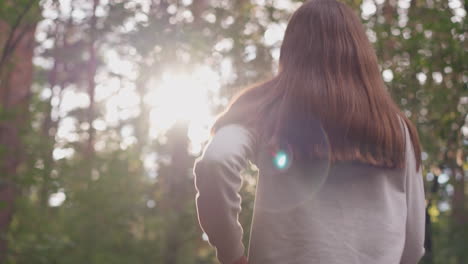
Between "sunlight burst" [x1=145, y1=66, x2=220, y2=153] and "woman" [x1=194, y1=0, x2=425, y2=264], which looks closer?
"woman" [x1=194, y1=0, x2=425, y2=264]

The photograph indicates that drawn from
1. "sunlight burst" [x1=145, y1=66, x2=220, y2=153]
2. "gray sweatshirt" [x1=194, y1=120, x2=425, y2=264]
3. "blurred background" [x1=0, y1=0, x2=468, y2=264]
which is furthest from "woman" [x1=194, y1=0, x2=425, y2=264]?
"sunlight burst" [x1=145, y1=66, x2=220, y2=153]

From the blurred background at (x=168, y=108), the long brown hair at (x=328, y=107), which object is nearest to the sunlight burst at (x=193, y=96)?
the blurred background at (x=168, y=108)

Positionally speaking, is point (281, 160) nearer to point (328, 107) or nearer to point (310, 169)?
point (310, 169)

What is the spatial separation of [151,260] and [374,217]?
36.6ft

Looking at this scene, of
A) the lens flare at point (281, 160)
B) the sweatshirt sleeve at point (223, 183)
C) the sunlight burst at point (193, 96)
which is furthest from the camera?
the sunlight burst at point (193, 96)

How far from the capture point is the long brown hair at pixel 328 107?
1.91 metres

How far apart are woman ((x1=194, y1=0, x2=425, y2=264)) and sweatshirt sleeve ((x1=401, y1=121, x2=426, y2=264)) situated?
0.21 feet

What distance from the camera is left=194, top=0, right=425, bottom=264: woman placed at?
188 cm

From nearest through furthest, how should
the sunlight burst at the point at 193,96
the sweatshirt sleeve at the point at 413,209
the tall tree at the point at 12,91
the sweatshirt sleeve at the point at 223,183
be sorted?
1. the sweatshirt sleeve at the point at 223,183
2. the sweatshirt sleeve at the point at 413,209
3. the tall tree at the point at 12,91
4. the sunlight burst at the point at 193,96

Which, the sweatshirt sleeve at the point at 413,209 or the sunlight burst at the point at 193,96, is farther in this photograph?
the sunlight burst at the point at 193,96

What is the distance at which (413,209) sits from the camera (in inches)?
84.8

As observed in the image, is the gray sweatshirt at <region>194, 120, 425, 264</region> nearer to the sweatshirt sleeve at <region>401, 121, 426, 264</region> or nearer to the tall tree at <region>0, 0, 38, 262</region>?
the sweatshirt sleeve at <region>401, 121, 426, 264</region>

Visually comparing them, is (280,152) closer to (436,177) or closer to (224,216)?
(224,216)

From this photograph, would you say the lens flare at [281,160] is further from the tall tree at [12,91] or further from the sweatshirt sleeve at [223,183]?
the tall tree at [12,91]
